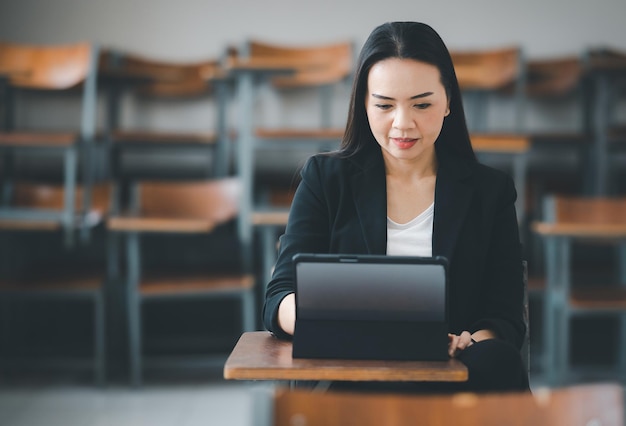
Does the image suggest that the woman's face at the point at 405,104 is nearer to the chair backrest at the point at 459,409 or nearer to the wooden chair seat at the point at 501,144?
the chair backrest at the point at 459,409

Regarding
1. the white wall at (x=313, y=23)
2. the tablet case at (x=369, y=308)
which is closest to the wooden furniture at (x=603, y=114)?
the white wall at (x=313, y=23)

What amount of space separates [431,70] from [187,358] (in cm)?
255

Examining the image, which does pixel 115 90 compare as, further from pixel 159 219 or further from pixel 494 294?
pixel 494 294

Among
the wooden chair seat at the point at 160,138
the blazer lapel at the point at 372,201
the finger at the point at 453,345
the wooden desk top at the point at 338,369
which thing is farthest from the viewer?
the wooden chair seat at the point at 160,138

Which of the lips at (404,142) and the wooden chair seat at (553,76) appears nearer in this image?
the lips at (404,142)

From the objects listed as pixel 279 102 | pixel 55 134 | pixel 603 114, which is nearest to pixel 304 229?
pixel 55 134

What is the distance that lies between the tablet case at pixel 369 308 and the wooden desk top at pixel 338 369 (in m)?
0.02

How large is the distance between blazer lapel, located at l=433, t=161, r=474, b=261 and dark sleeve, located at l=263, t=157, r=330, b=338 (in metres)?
0.23

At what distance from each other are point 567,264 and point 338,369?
92.1 inches

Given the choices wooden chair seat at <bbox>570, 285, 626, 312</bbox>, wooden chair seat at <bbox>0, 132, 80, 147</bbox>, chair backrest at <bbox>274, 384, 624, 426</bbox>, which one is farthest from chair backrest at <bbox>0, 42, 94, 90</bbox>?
chair backrest at <bbox>274, 384, 624, 426</bbox>

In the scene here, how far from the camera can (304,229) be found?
5.09 ft

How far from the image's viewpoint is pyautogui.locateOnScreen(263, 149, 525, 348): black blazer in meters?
1.52

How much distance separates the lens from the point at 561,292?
127 inches

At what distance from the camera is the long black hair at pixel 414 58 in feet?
4.76
